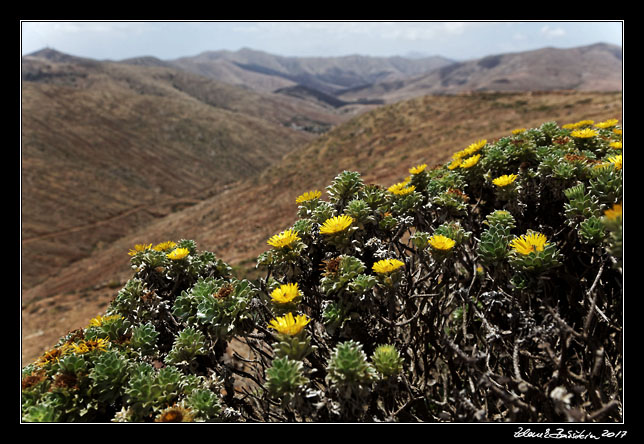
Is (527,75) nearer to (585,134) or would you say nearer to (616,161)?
(585,134)

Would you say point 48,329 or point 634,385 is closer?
point 634,385

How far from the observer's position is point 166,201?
40.0m

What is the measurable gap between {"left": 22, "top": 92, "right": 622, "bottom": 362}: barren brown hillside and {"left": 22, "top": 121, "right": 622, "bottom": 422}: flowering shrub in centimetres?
941

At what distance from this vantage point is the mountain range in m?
17.3

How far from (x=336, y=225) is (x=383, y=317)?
0.61 m

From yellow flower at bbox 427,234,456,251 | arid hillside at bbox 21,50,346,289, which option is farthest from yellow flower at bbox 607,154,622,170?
arid hillside at bbox 21,50,346,289

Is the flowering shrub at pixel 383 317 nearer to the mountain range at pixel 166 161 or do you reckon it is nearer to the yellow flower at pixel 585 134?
the yellow flower at pixel 585 134

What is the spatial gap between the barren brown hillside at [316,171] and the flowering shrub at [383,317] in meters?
9.41

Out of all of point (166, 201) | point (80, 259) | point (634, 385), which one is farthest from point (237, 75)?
point (634, 385)

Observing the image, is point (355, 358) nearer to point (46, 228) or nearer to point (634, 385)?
point (634, 385)

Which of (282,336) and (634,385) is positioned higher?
(282,336)

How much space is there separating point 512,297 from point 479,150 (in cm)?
148

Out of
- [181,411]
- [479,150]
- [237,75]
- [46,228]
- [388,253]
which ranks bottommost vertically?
[46,228]

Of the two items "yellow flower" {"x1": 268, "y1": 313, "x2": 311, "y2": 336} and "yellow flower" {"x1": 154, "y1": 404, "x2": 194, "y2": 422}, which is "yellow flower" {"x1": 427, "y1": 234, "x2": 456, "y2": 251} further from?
"yellow flower" {"x1": 154, "y1": 404, "x2": 194, "y2": 422}
